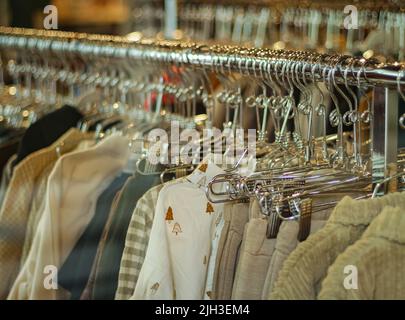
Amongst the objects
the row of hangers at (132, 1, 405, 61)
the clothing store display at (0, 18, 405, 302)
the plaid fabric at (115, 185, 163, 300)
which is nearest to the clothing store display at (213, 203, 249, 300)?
the clothing store display at (0, 18, 405, 302)

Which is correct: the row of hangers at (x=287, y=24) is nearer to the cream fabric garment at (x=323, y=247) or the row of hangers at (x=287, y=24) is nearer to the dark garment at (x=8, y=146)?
the dark garment at (x=8, y=146)

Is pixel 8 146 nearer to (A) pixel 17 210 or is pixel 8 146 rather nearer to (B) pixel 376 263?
(A) pixel 17 210

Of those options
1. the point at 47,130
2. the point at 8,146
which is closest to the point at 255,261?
the point at 47,130

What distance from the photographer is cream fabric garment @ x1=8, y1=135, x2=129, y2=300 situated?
4.03 feet

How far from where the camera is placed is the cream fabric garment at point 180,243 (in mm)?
1013

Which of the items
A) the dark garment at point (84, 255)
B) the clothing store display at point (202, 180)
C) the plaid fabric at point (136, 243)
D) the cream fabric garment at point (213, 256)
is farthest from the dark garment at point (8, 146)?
the cream fabric garment at point (213, 256)

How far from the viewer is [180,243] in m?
1.03

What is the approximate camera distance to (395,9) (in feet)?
6.61

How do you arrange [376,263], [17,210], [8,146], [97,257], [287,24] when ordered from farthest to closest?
[287,24]
[8,146]
[17,210]
[97,257]
[376,263]

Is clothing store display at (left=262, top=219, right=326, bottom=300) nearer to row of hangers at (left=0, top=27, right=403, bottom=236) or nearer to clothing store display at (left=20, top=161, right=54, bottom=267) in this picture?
row of hangers at (left=0, top=27, right=403, bottom=236)

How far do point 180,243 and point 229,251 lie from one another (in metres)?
0.08

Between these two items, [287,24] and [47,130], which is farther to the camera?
[287,24]

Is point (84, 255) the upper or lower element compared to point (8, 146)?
lower

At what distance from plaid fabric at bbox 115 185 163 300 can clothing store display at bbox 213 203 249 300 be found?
0.42ft
